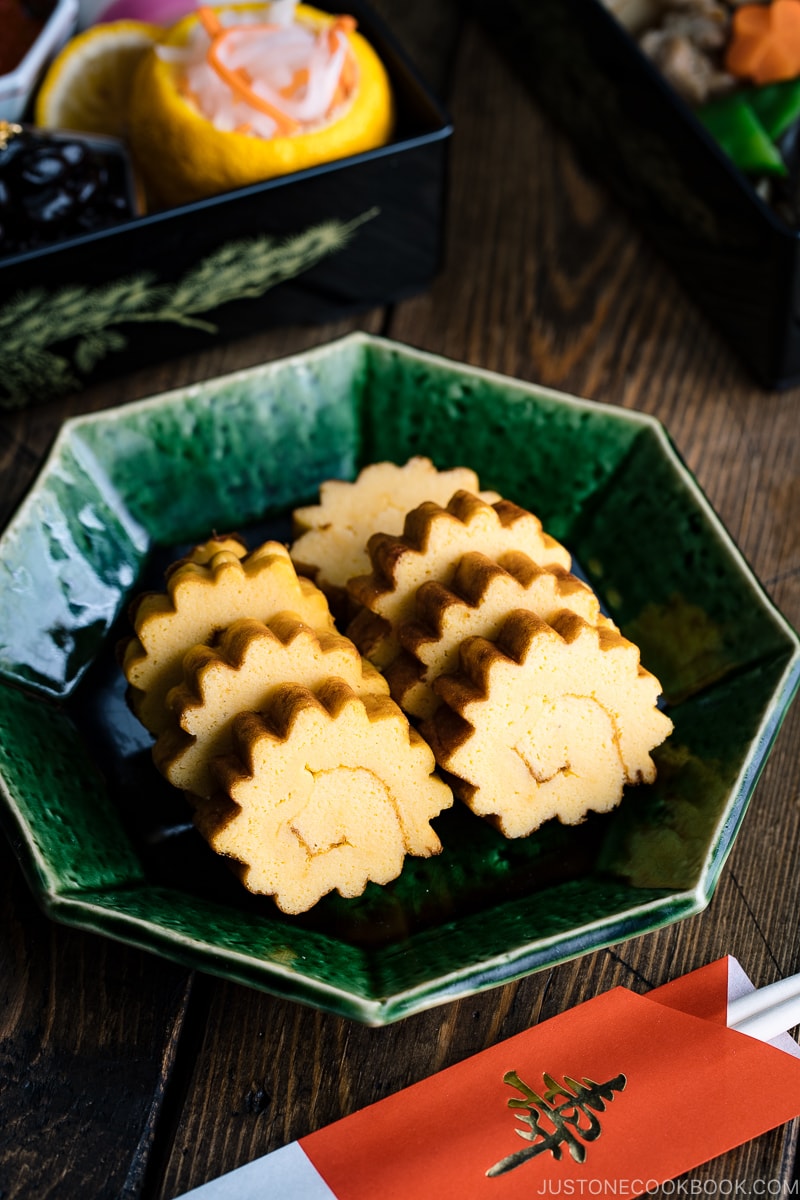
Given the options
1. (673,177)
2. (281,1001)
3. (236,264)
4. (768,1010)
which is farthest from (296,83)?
(768,1010)

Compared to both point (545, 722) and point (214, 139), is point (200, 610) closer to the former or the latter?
point (545, 722)

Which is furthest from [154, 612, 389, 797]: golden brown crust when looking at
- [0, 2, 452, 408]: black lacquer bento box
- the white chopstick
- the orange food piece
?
the orange food piece

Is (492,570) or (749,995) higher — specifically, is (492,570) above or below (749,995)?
above

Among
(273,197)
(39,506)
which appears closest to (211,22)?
(273,197)

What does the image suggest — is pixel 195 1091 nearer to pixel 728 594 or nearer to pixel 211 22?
pixel 728 594

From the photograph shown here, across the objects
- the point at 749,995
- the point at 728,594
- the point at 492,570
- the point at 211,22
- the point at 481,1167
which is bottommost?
the point at 749,995
